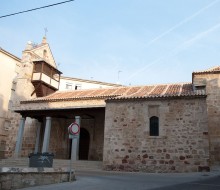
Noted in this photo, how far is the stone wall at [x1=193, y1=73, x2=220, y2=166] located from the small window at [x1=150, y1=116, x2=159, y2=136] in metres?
4.52

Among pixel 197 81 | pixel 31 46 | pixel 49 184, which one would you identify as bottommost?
pixel 49 184

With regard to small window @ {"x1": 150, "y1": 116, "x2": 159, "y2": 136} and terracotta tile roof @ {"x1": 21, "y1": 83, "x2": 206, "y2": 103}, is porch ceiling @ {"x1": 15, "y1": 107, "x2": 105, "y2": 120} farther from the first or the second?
small window @ {"x1": 150, "y1": 116, "x2": 159, "y2": 136}

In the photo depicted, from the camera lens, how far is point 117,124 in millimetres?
13656

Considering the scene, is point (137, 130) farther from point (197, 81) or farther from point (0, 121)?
point (0, 121)


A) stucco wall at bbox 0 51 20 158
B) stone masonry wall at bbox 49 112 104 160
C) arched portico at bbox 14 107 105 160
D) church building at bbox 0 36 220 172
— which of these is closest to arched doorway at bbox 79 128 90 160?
arched portico at bbox 14 107 105 160

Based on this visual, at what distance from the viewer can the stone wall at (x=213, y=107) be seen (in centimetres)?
1514

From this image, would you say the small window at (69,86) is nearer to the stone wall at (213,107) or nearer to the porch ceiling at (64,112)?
the porch ceiling at (64,112)

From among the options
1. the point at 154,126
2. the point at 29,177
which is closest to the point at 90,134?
the point at 154,126

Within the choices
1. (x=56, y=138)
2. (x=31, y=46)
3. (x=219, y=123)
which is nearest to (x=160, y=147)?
(x=219, y=123)

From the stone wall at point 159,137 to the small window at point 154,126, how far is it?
0.21 m

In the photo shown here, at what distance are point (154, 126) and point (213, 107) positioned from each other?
531cm

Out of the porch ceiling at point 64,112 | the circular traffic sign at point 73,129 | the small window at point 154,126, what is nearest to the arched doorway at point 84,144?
the porch ceiling at point 64,112

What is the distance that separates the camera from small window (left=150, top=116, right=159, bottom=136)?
13.0m

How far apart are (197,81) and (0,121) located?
770 inches
